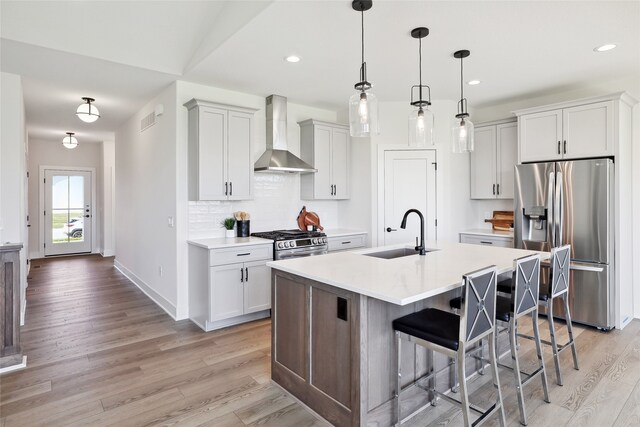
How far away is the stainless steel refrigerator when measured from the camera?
365 centimetres

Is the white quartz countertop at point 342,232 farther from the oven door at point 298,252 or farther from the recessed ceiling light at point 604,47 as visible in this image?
the recessed ceiling light at point 604,47

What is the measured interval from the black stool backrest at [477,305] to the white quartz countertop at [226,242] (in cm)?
247

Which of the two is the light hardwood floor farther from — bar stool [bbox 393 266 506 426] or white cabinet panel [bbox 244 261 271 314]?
bar stool [bbox 393 266 506 426]

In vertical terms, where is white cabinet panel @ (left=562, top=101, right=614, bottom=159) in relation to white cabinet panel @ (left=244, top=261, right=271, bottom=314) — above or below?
above

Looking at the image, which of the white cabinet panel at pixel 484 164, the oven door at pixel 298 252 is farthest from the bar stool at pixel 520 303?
the white cabinet panel at pixel 484 164

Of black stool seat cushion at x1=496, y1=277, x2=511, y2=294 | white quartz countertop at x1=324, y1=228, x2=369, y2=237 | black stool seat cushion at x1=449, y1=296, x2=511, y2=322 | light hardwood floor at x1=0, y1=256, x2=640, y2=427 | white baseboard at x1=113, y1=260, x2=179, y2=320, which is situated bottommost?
light hardwood floor at x1=0, y1=256, x2=640, y2=427

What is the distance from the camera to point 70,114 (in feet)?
18.9

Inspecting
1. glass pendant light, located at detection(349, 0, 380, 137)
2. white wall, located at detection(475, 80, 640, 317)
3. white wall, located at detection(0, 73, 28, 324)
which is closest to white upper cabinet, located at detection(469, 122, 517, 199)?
white wall, located at detection(475, 80, 640, 317)

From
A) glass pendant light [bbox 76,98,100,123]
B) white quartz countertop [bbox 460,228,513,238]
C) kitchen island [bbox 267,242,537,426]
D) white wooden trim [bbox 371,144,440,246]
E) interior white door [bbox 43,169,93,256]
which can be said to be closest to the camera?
kitchen island [bbox 267,242,537,426]

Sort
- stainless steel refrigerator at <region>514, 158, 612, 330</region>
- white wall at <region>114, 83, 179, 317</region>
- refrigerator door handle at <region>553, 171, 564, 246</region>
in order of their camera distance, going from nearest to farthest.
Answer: stainless steel refrigerator at <region>514, 158, 612, 330</region>, refrigerator door handle at <region>553, 171, 564, 246</region>, white wall at <region>114, 83, 179, 317</region>

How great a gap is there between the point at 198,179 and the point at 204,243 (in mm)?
691

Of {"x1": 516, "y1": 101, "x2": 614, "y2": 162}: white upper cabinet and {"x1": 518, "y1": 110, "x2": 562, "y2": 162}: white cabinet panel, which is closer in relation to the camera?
{"x1": 516, "y1": 101, "x2": 614, "y2": 162}: white upper cabinet

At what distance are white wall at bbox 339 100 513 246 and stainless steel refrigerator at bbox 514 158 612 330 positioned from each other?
0.96 metres

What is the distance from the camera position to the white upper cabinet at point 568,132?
3729mm
